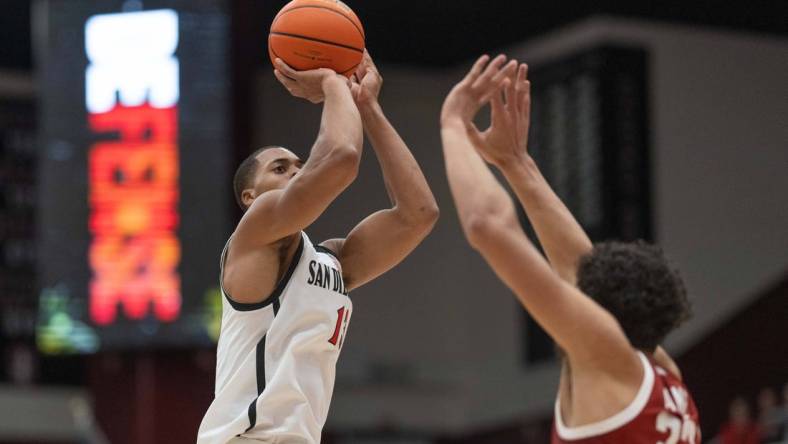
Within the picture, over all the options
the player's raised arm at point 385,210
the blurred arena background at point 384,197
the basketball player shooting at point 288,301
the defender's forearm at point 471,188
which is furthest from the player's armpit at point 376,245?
the blurred arena background at point 384,197

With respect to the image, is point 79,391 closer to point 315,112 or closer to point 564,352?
point 315,112

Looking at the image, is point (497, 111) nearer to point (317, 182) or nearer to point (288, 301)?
point (317, 182)

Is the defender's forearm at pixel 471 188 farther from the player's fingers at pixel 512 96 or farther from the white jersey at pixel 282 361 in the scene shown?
the white jersey at pixel 282 361

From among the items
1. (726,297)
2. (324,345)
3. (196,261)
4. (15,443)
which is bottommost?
(15,443)

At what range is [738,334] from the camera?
13758mm

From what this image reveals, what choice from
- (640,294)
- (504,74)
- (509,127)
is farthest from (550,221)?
(640,294)

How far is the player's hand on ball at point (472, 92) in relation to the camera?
3426 mm

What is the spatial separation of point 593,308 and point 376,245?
64.3 inches

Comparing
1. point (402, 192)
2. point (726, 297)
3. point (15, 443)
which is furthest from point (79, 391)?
point (402, 192)

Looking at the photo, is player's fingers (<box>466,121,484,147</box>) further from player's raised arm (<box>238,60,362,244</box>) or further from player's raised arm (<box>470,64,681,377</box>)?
player's raised arm (<box>238,60,362,244</box>)

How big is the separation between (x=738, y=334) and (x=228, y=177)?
16.5 feet

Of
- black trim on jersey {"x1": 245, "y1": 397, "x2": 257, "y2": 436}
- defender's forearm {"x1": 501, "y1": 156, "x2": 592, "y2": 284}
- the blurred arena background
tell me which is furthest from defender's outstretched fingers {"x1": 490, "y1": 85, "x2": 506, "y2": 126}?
the blurred arena background

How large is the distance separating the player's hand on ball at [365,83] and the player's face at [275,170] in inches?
10.9

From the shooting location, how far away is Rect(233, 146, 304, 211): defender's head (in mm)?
4562
